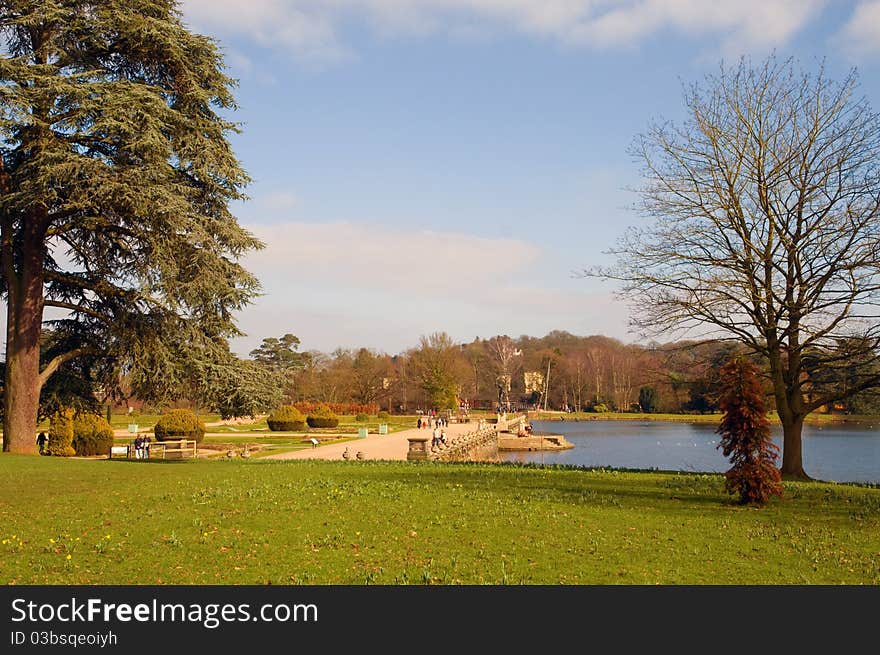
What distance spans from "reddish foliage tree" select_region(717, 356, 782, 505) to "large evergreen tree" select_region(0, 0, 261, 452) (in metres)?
12.6

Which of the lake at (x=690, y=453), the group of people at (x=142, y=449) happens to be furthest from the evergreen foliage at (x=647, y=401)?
the group of people at (x=142, y=449)

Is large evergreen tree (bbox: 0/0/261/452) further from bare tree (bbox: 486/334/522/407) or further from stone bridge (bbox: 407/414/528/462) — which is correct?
bare tree (bbox: 486/334/522/407)

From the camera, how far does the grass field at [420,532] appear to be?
646cm

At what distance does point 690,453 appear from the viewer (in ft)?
121

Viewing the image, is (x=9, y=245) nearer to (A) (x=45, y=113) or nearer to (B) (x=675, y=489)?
(A) (x=45, y=113)

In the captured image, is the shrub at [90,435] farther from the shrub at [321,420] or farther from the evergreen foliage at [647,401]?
the evergreen foliage at [647,401]

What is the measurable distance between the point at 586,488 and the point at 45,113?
15.8m

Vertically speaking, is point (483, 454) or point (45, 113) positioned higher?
point (45, 113)

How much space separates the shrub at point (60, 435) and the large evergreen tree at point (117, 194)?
1.81 metres

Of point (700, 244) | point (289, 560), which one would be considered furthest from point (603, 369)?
point (289, 560)

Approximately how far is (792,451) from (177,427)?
23.0 metres
